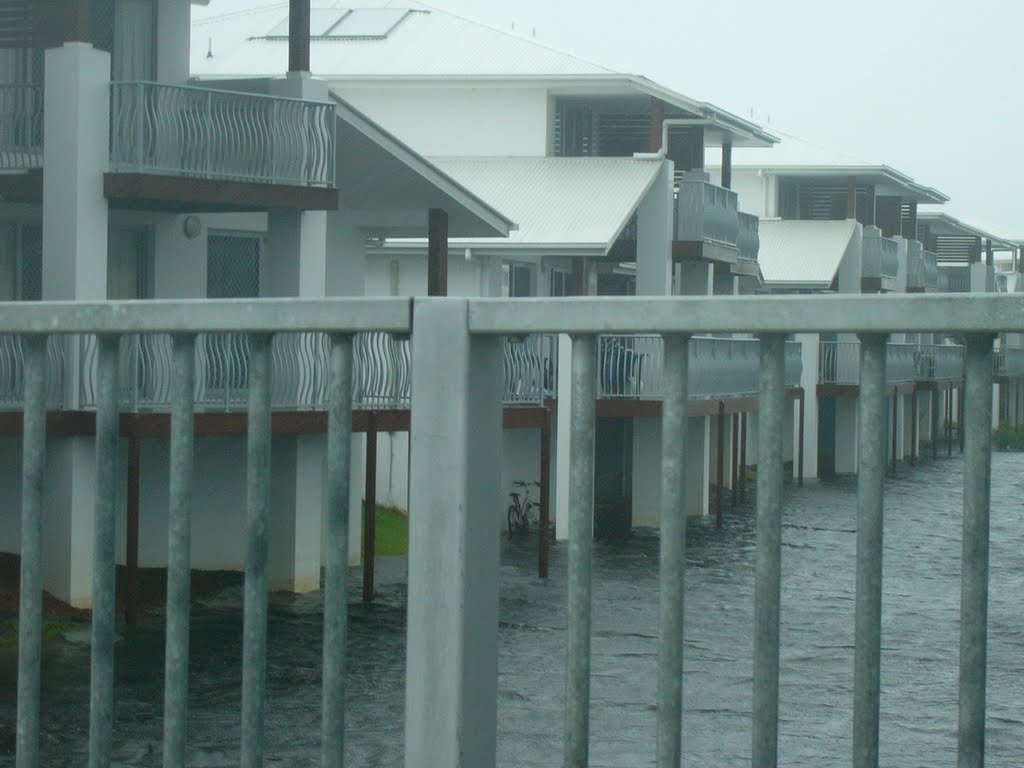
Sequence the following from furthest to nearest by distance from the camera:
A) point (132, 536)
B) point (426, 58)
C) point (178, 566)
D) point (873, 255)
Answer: point (873, 255) < point (426, 58) < point (132, 536) < point (178, 566)

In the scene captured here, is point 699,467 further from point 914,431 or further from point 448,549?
point 448,549

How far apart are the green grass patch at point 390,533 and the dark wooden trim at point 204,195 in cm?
631

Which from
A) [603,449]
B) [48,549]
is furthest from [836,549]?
[48,549]

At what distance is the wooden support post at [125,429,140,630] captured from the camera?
1966 centimetres

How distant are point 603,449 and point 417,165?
11.8 m

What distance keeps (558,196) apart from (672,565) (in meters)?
32.6

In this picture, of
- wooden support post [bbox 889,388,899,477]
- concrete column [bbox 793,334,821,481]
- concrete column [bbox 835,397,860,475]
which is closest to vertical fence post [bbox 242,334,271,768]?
concrete column [bbox 793,334,821,481]

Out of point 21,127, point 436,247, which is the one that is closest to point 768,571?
point 21,127

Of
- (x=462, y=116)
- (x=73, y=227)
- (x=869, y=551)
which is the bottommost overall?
(x=869, y=551)

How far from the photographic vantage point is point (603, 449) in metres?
36.5

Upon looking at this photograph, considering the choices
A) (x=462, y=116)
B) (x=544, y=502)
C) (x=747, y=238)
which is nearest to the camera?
(x=544, y=502)

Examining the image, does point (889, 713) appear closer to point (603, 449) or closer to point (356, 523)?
point (356, 523)

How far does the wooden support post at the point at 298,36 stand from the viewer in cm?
2339

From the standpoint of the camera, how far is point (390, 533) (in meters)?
30.2
